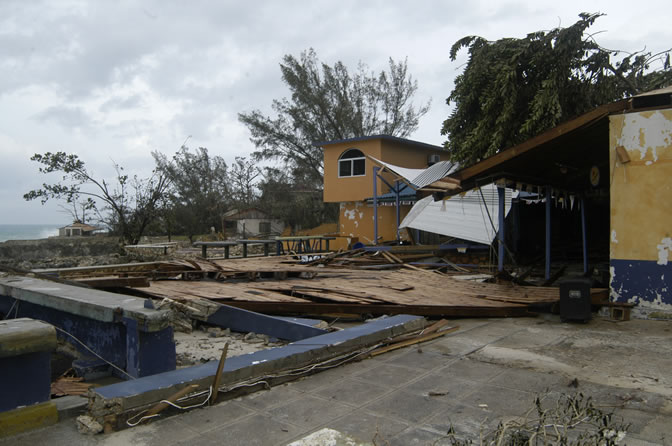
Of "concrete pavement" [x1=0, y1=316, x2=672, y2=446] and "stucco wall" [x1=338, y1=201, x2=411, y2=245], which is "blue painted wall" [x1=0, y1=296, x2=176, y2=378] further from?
"stucco wall" [x1=338, y1=201, x2=411, y2=245]

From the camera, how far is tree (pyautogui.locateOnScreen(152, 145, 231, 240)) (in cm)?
3847

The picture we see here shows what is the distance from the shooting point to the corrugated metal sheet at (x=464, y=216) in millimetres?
16641

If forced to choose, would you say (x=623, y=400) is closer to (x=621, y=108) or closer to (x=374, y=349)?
(x=374, y=349)

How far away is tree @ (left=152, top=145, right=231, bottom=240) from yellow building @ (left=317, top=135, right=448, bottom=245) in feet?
42.7

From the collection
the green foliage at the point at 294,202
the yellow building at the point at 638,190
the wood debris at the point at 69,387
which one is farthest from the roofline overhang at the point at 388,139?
the wood debris at the point at 69,387

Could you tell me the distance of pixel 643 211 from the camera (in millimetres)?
7363

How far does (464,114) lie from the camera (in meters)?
18.0

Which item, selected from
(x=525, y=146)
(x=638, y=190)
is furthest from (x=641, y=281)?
(x=525, y=146)

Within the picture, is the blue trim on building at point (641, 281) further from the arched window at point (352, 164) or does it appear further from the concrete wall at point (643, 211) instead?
the arched window at point (352, 164)

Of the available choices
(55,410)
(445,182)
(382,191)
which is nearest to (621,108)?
(445,182)

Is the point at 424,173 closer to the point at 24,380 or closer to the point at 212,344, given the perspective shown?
the point at 212,344

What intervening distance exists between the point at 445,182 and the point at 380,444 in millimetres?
7221

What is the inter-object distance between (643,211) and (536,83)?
416 inches

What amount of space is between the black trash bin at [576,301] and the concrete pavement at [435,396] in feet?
3.04
